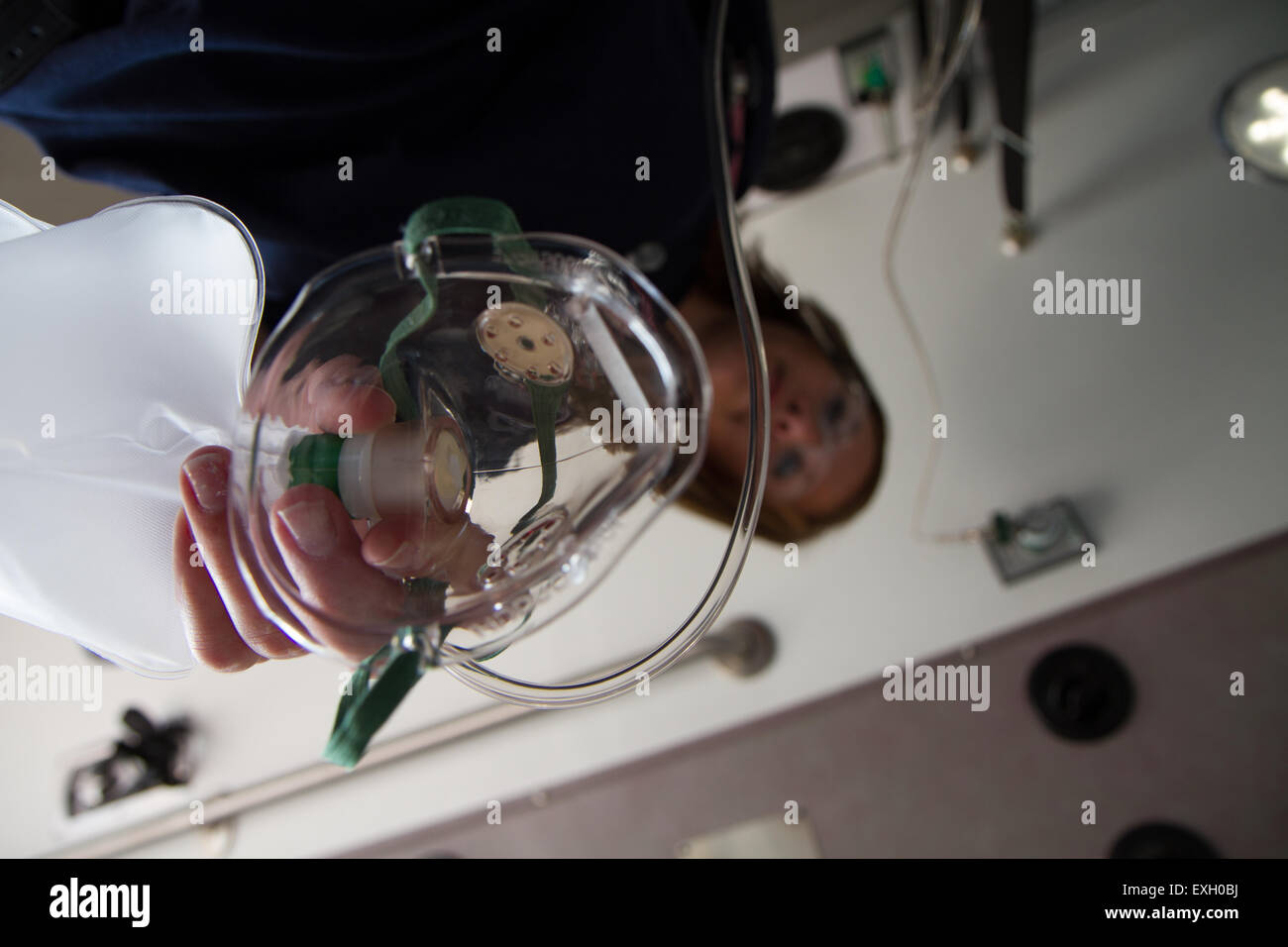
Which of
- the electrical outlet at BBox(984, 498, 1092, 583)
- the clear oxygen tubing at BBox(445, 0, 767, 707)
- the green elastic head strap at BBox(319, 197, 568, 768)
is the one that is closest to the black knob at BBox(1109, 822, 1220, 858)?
the electrical outlet at BBox(984, 498, 1092, 583)

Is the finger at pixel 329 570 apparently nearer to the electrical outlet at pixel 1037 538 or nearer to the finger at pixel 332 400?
the finger at pixel 332 400

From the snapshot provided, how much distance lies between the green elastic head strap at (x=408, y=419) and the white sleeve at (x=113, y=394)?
0.30 feet

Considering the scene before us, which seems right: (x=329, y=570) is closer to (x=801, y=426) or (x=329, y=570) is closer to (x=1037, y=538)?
(x=801, y=426)

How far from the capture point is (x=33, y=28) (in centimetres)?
39

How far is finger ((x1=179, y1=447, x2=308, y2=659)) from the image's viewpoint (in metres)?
0.37

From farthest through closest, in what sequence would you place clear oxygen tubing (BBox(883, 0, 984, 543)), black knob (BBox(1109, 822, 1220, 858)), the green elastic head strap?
clear oxygen tubing (BBox(883, 0, 984, 543)) → black knob (BBox(1109, 822, 1220, 858)) → the green elastic head strap

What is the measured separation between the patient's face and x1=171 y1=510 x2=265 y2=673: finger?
58 cm

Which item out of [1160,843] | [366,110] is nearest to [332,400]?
[366,110]

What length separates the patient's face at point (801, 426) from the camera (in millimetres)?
869

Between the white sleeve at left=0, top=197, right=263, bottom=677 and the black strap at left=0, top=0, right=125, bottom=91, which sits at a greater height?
the black strap at left=0, top=0, right=125, bottom=91

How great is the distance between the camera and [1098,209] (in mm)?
924

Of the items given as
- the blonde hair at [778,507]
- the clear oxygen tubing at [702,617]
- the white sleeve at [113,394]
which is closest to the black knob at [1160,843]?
the blonde hair at [778,507]

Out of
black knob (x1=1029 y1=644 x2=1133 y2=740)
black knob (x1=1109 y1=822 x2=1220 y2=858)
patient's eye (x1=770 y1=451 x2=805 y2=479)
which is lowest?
black knob (x1=1109 y1=822 x2=1220 y2=858)

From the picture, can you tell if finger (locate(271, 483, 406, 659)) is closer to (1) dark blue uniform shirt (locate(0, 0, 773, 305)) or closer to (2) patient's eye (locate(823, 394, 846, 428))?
(1) dark blue uniform shirt (locate(0, 0, 773, 305))
